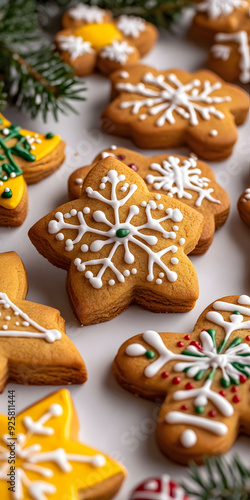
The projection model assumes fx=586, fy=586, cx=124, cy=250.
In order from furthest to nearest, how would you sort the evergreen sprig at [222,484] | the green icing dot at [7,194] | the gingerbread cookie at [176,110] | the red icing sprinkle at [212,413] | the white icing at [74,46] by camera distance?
1. the white icing at [74,46]
2. the gingerbread cookie at [176,110]
3. the green icing dot at [7,194]
4. the red icing sprinkle at [212,413]
5. the evergreen sprig at [222,484]

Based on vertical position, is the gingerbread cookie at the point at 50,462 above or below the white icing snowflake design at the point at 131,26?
below

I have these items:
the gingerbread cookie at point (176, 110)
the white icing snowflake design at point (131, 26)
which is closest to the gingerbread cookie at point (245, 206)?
the gingerbread cookie at point (176, 110)

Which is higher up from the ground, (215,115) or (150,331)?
(215,115)

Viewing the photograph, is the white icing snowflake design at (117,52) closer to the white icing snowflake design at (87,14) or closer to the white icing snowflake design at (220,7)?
the white icing snowflake design at (87,14)

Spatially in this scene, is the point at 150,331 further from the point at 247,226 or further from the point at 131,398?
the point at 247,226

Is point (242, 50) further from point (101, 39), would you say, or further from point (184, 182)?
point (184, 182)

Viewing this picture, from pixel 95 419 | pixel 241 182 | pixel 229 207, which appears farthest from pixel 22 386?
pixel 241 182
